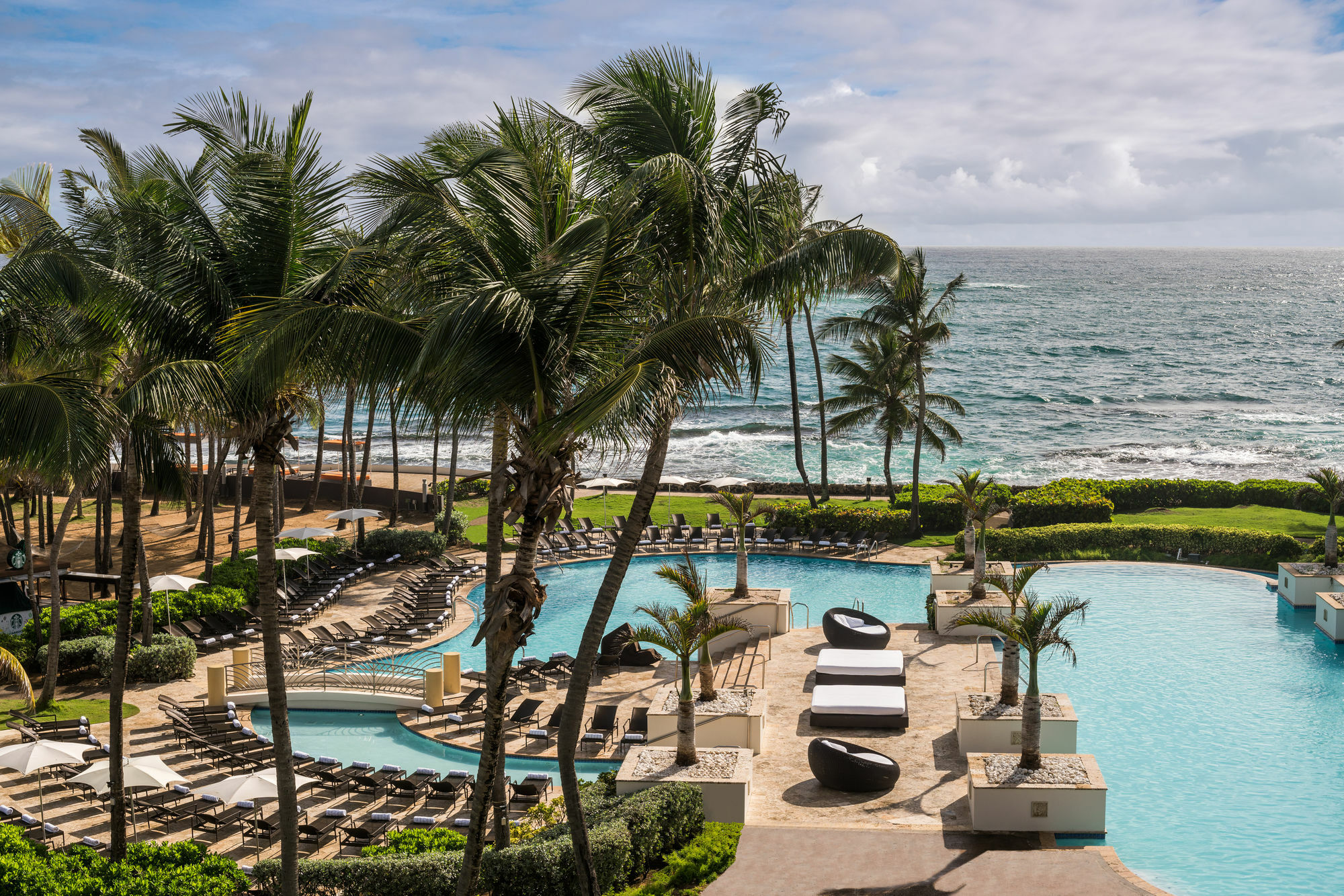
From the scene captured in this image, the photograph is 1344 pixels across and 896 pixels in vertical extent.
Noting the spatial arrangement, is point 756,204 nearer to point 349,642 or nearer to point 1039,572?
point 349,642

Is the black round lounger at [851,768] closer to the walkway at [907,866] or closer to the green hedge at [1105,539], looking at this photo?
the walkway at [907,866]

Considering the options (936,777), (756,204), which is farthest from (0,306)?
(936,777)

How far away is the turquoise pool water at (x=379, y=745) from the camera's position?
62.5ft

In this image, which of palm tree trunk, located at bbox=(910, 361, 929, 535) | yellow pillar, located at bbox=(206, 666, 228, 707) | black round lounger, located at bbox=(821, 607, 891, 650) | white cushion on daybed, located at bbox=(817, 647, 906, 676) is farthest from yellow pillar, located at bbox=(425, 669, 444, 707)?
palm tree trunk, located at bbox=(910, 361, 929, 535)

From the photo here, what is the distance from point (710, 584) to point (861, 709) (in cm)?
1284

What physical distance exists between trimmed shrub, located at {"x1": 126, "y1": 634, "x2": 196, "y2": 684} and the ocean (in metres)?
11.2

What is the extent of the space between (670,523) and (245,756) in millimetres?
21464

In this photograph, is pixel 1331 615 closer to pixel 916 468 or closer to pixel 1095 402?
pixel 916 468

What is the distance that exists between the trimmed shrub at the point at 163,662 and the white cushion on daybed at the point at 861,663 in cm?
1429

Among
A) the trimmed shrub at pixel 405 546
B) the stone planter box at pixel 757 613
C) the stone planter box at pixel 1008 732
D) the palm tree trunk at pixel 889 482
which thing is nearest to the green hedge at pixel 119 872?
the stone planter box at pixel 1008 732

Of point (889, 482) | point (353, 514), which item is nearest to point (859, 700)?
point (353, 514)

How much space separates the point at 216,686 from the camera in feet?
70.0

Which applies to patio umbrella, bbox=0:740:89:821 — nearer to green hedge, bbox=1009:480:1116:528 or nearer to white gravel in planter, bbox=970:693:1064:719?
white gravel in planter, bbox=970:693:1064:719

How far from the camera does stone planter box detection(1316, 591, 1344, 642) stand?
990 inches
